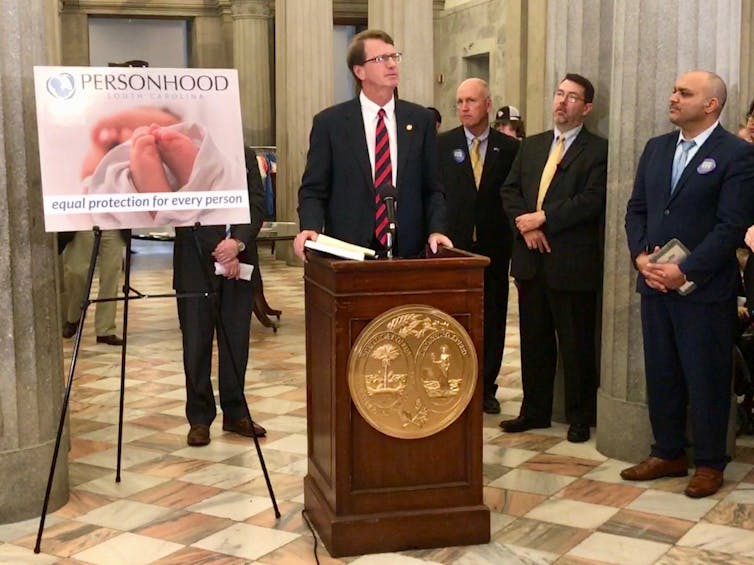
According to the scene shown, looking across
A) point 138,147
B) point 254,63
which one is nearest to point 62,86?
point 138,147

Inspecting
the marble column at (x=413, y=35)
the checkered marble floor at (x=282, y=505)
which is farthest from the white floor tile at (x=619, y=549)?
the marble column at (x=413, y=35)

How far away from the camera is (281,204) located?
14594 mm

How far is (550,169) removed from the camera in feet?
18.0

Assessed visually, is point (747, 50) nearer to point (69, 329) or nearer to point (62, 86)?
point (69, 329)

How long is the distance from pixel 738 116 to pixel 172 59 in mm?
17489

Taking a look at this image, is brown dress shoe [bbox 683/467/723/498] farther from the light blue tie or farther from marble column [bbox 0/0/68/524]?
marble column [bbox 0/0/68/524]

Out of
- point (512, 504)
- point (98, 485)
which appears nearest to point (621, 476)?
point (512, 504)

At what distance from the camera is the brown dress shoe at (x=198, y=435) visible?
17.6ft

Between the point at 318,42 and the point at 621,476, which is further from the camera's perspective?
the point at 318,42

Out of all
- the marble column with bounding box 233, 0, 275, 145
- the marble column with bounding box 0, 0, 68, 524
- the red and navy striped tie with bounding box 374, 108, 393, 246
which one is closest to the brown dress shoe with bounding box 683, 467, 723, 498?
the red and navy striped tie with bounding box 374, 108, 393, 246

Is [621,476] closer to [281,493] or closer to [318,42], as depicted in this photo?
[281,493]

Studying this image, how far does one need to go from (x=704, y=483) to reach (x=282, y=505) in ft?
5.93

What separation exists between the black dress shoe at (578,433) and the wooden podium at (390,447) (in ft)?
5.26

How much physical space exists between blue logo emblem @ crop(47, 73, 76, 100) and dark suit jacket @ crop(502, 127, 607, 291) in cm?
251
